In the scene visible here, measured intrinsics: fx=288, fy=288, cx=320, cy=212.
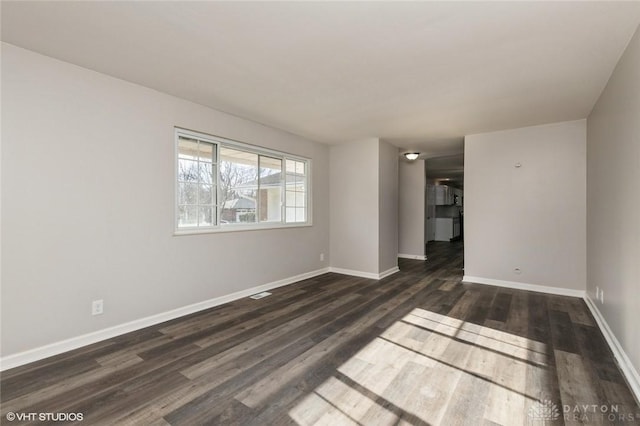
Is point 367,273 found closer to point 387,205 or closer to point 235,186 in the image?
point 387,205

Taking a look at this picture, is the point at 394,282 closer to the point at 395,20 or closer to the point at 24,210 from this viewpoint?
the point at 395,20

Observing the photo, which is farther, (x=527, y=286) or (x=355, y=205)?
(x=355, y=205)

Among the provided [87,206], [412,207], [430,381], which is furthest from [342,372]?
[412,207]

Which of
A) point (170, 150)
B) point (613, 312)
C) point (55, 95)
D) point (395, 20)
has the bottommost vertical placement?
point (613, 312)

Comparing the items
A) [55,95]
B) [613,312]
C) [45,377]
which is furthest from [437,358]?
[55,95]

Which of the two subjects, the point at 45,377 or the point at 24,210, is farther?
the point at 24,210

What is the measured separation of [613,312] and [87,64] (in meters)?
5.11

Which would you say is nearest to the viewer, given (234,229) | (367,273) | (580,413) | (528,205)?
(580,413)

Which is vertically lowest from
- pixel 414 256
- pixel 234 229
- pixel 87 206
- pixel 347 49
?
pixel 414 256

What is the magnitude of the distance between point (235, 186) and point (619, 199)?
13.2 ft

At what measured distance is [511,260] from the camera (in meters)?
4.47

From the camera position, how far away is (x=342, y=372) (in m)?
2.13

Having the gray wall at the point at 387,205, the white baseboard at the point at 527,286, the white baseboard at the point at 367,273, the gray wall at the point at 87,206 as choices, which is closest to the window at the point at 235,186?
the gray wall at the point at 87,206

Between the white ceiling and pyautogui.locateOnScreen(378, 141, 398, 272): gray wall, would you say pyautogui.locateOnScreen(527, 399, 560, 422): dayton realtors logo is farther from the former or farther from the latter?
pyautogui.locateOnScreen(378, 141, 398, 272): gray wall
